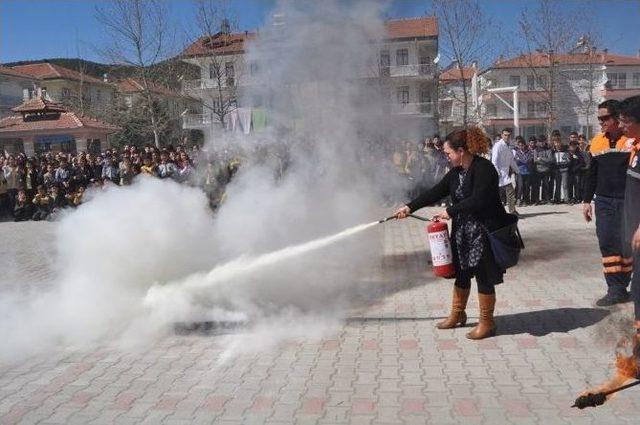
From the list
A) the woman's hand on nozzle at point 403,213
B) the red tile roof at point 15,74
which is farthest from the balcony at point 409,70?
the red tile roof at point 15,74


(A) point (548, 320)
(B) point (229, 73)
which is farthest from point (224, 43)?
(A) point (548, 320)

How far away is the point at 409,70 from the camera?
357 inches

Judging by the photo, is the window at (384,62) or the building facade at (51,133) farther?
the building facade at (51,133)

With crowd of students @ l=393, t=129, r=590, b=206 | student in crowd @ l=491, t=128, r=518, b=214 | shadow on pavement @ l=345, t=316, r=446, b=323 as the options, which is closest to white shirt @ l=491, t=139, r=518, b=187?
student in crowd @ l=491, t=128, r=518, b=214

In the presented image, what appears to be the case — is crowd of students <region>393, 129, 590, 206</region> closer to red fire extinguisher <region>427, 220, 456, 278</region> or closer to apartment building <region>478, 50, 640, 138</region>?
apartment building <region>478, 50, 640, 138</region>

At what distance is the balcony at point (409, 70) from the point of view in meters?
8.35

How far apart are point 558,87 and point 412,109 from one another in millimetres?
21913

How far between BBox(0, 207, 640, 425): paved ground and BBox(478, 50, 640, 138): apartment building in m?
15.5

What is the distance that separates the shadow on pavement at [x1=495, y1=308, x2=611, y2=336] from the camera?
505 cm

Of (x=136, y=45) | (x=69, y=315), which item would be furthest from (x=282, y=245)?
(x=136, y=45)

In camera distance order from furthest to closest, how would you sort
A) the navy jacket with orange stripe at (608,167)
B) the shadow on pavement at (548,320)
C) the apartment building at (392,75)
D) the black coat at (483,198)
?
the apartment building at (392,75) < the navy jacket with orange stripe at (608,167) < the shadow on pavement at (548,320) < the black coat at (483,198)

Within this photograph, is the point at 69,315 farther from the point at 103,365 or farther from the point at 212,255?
the point at 212,255

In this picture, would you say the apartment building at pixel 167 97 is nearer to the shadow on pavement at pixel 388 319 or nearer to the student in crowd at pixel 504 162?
the student in crowd at pixel 504 162

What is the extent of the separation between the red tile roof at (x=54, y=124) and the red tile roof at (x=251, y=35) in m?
21.3
